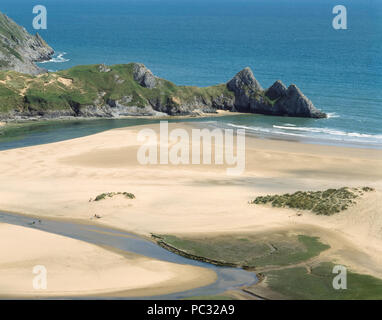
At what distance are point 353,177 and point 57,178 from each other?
3050 centimetres

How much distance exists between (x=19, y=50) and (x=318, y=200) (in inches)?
4353

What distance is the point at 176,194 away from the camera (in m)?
47.4

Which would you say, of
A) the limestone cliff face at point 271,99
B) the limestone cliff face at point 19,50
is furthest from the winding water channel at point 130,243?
the limestone cliff face at point 19,50

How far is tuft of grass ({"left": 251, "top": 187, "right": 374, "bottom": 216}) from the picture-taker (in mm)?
41031

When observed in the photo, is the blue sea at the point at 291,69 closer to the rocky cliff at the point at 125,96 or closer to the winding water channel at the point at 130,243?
the rocky cliff at the point at 125,96

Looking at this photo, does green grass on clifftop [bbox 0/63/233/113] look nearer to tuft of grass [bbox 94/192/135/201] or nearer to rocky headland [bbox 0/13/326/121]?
rocky headland [bbox 0/13/326/121]

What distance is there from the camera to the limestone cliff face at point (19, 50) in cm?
11781

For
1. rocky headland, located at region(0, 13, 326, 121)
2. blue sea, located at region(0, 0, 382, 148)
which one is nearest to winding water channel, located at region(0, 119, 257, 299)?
blue sea, located at region(0, 0, 382, 148)

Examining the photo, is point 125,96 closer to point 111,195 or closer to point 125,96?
point 125,96

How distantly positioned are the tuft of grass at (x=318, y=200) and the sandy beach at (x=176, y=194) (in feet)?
2.29

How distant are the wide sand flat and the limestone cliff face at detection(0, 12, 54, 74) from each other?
86266 mm

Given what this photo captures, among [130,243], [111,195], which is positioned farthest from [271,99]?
[130,243]
